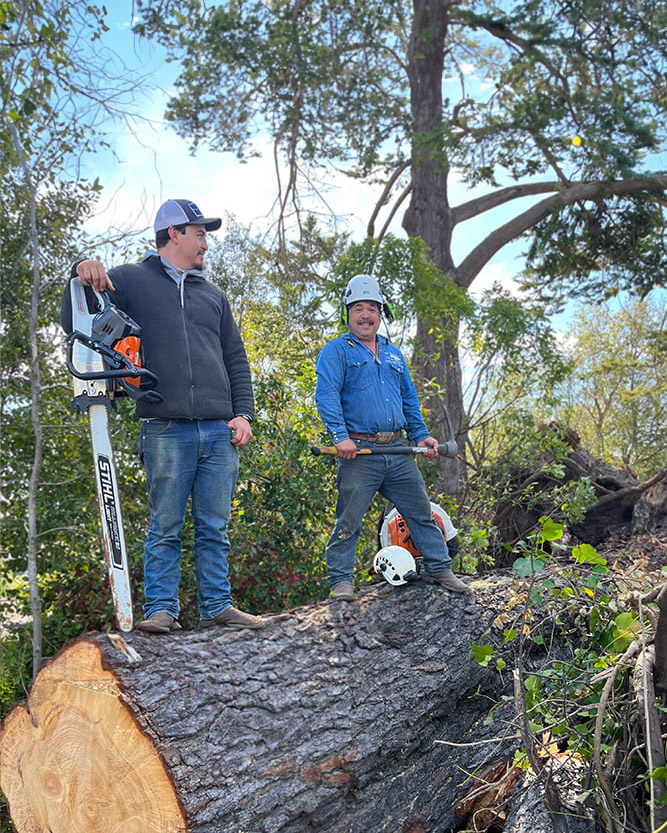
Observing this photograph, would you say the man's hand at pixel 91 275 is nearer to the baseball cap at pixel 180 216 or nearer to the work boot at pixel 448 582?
the baseball cap at pixel 180 216

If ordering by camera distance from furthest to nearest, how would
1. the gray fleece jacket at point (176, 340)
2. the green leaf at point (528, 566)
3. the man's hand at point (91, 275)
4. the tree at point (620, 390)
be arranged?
the tree at point (620, 390), the gray fleece jacket at point (176, 340), the man's hand at point (91, 275), the green leaf at point (528, 566)

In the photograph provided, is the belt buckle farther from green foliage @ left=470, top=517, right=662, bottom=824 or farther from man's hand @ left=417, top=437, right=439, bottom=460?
green foliage @ left=470, top=517, right=662, bottom=824

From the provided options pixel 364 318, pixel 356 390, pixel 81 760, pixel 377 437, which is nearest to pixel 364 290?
pixel 364 318

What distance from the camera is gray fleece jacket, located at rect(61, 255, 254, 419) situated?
12.4ft

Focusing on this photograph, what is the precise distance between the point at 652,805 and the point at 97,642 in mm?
2092

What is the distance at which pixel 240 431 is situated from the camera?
398 centimetres

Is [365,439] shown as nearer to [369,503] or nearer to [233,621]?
[369,503]

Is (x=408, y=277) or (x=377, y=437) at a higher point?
(x=408, y=277)

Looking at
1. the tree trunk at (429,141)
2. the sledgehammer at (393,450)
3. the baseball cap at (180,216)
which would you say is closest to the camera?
the baseball cap at (180,216)

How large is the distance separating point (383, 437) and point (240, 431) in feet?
3.38

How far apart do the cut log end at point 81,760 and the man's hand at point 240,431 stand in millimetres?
1293

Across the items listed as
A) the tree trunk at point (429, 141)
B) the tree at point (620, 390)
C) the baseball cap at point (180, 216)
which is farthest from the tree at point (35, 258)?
the tree at point (620, 390)

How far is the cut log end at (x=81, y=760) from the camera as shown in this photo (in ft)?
9.14

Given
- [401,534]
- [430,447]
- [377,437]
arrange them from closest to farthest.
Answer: [377,437] < [430,447] < [401,534]
